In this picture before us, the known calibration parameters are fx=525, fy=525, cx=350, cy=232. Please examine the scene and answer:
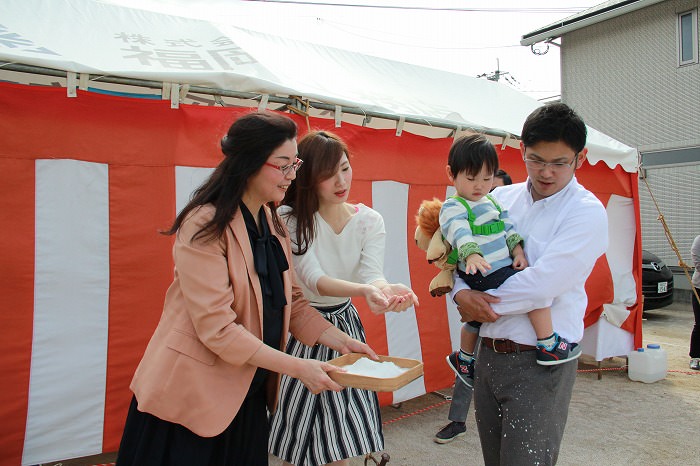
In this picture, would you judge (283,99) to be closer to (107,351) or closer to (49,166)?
(49,166)

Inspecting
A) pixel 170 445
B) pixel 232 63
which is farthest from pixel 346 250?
pixel 232 63

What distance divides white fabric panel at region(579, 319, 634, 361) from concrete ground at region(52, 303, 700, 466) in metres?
0.23

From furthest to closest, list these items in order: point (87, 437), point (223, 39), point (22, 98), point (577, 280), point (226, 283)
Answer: point (223, 39), point (87, 437), point (22, 98), point (577, 280), point (226, 283)

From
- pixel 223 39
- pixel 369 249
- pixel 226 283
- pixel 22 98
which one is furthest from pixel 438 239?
pixel 223 39

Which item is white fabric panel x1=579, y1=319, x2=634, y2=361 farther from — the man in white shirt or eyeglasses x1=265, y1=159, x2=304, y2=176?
eyeglasses x1=265, y1=159, x2=304, y2=176

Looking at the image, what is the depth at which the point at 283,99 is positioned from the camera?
3.37 meters

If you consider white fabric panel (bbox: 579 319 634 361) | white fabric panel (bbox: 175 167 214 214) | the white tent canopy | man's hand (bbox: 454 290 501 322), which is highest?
the white tent canopy

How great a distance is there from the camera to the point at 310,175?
2225 millimetres

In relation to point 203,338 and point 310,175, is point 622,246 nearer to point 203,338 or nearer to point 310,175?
point 310,175

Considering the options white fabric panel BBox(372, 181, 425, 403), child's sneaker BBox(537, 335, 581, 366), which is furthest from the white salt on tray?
white fabric panel BBox(372, 181, 425, 403)

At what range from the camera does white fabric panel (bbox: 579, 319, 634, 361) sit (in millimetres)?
5512

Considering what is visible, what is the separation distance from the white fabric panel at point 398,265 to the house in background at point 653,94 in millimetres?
8281

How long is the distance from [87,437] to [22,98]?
1.83 m

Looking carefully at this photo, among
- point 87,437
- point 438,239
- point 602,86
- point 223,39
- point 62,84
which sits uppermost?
point 602,86
